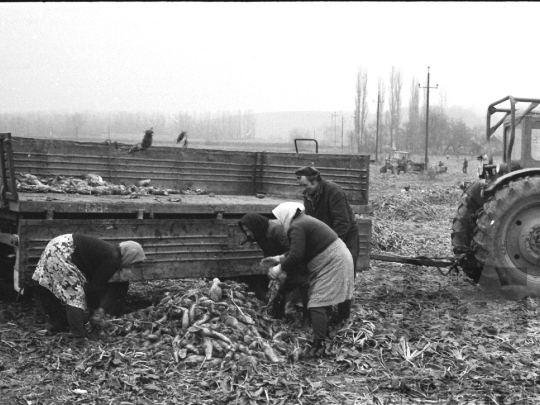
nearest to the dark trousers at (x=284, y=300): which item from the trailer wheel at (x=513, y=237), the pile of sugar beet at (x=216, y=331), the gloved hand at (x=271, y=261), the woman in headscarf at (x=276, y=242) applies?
the woman in headscarf at (x=276, y=242)

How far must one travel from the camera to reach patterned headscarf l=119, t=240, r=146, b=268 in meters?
6.09

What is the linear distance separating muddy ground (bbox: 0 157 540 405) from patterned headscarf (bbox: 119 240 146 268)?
71cm

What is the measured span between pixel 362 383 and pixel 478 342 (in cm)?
157

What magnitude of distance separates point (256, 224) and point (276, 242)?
293mm

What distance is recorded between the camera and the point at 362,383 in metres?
5.23

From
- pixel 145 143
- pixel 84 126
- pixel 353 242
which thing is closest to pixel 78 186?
pixel 145 143

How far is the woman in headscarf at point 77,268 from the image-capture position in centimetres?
583

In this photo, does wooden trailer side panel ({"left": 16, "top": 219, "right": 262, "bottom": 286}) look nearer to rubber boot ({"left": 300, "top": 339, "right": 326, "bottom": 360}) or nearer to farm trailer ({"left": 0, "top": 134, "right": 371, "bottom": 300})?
farm trailer ({"left": 0, "top": 134, "right": 371, "bottom": 300})

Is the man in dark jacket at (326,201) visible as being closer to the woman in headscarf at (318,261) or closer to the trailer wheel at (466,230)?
the woman in headscarf at (318,261)

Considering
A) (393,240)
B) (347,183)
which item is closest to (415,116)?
(393,240)

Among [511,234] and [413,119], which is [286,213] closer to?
[511,234]

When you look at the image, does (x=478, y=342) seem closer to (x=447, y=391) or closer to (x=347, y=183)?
(x=447, y=391)

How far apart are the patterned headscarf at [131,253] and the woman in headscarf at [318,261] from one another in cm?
130

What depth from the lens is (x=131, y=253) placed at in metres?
6.09
